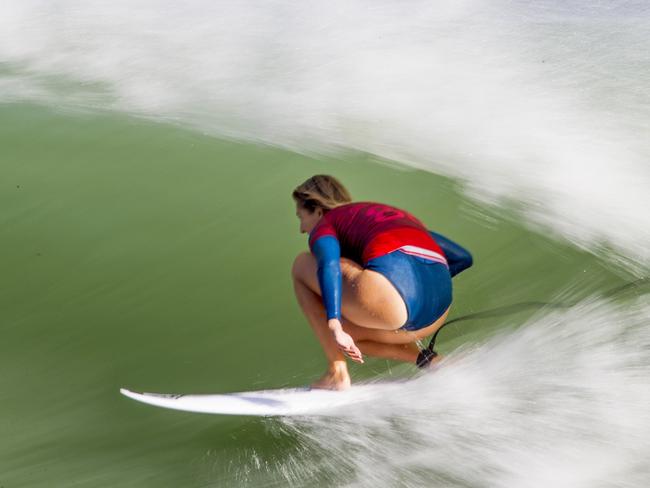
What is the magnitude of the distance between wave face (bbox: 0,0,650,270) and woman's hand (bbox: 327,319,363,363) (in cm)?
140

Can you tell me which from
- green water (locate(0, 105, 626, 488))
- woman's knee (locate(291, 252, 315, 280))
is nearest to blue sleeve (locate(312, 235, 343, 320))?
woman's knee (locate(291, 252, 315, 280))

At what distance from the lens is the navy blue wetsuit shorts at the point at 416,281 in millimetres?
2715

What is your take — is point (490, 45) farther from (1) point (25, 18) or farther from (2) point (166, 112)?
(1) point (25, 18)

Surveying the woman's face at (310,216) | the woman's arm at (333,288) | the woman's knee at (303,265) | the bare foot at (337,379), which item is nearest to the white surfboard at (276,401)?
the bare foot at (337,379)

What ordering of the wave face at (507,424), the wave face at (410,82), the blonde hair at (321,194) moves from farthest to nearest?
the wave face at (410,82) → the blonde hair at (321,194) → the wave face at (507,424)

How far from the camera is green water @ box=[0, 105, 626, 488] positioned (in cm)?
294

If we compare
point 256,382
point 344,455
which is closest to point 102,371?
point 256,382

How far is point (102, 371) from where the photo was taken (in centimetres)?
331

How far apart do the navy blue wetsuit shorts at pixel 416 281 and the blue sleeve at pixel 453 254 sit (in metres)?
0.12

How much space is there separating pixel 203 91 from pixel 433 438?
2.86m

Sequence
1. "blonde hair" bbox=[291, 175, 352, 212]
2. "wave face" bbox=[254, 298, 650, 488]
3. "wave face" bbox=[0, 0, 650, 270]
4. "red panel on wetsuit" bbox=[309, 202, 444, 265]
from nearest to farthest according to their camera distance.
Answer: "wave face" bbox=[254, 298, 650, 488], "red panel on wetsuit" bbox=[309, 202, 444, 265], "blonde hair" bbox=[291, 175, 352, 212], "wave face" bbox=[0, 0, 650, 270]

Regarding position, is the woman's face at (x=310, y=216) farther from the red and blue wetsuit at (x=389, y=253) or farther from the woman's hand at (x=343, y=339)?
the woman's hand at (x=343, y=339)

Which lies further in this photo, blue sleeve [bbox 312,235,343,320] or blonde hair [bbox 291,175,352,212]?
blonde hair [bbox 291,175,352,212]

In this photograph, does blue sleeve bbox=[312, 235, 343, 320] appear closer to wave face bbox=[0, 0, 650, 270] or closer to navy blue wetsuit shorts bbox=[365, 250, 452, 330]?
navy blue wetsuit shorts bbox=[365, 250, 452, 330]
